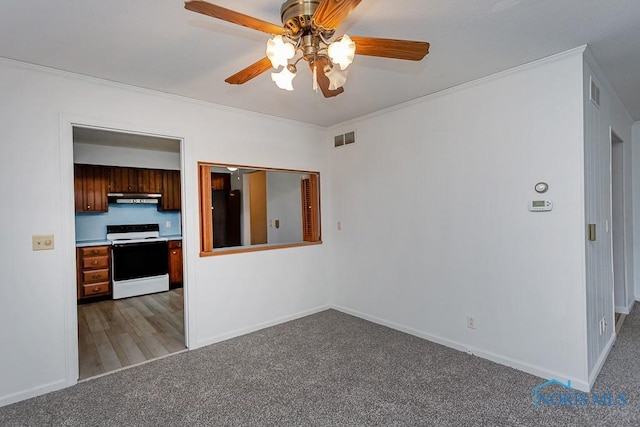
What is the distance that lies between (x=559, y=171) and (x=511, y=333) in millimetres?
1373

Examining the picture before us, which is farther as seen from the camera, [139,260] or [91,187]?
[139,260]

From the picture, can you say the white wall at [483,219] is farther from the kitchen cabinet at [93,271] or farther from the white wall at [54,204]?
the kitchen cabinet at [93,271]

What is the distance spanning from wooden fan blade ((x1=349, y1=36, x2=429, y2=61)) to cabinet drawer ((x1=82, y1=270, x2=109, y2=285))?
515cm

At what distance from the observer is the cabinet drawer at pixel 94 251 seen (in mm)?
4848

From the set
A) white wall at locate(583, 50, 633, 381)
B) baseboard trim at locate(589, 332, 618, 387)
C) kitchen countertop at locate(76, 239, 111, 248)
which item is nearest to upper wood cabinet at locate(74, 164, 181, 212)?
kitchen countertop at locate(76, 239, 111, 248)

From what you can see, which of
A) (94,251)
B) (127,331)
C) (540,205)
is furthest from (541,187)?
(94,251)

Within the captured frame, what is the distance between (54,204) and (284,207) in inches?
112

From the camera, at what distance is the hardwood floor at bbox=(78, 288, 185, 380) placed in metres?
3.01

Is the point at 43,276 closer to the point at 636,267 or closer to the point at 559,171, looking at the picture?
the point at 559,171

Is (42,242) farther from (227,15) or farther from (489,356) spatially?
(489,356)

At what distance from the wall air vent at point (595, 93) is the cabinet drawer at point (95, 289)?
247 inches

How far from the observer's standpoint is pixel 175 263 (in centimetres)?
569

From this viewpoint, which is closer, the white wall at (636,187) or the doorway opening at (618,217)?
the doorway opening at (618,217)

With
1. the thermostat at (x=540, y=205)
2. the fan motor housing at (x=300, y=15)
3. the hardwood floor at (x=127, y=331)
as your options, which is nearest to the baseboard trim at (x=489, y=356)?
the thermostat at (x=540, y=205)
